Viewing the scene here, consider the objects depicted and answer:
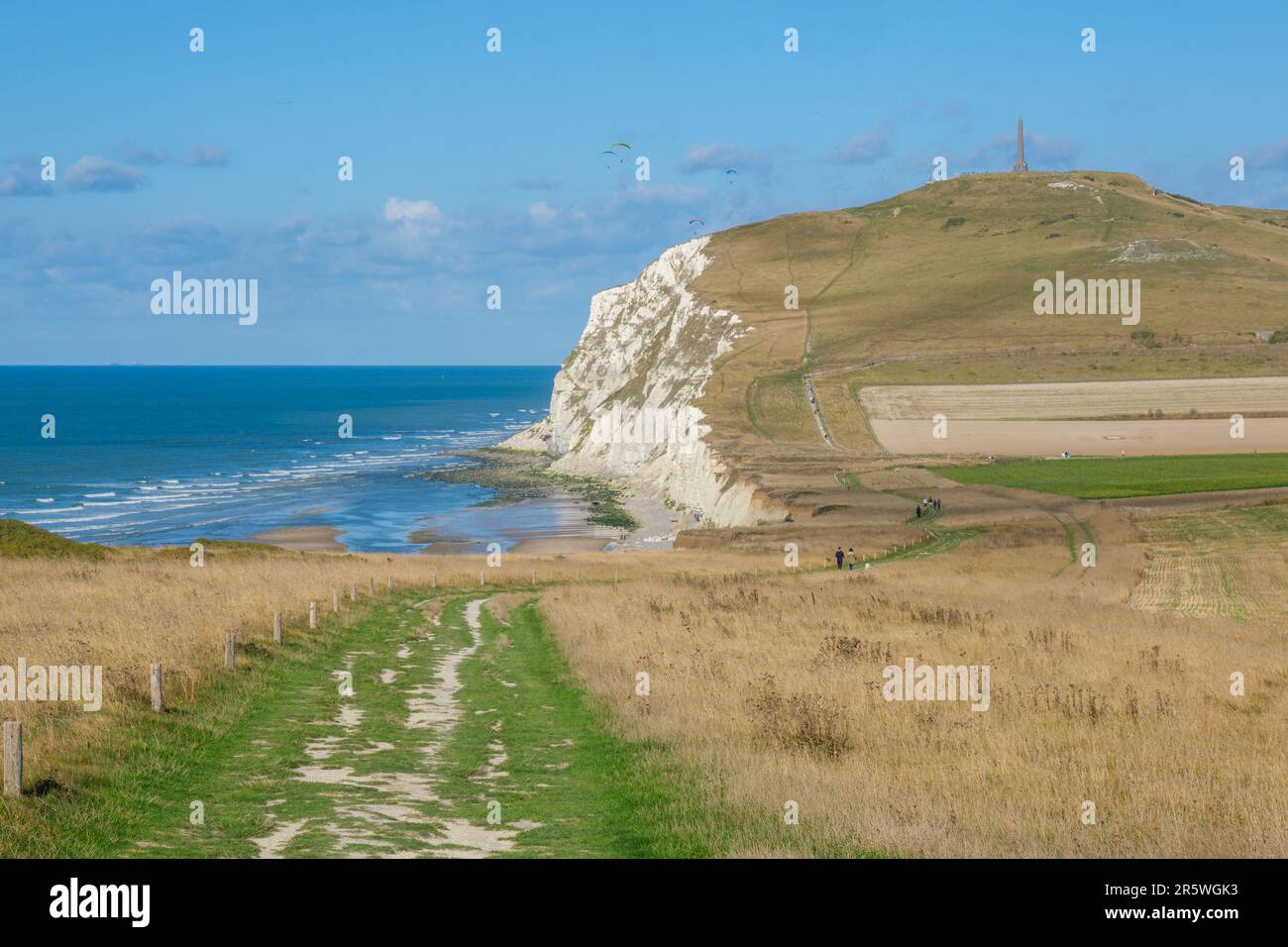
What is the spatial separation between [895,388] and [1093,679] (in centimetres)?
10749

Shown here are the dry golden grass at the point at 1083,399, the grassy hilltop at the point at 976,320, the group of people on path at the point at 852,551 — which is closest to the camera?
the group of people on path at the point at 852,551

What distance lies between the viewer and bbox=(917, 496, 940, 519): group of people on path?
69.2 m

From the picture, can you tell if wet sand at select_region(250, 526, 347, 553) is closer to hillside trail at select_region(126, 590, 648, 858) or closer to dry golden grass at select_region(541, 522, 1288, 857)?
dry golden grass at select_region(541, 522, 1288, 857)

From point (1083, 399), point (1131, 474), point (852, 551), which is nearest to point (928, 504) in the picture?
point (852, 551)

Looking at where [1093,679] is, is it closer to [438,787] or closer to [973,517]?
[438,787]

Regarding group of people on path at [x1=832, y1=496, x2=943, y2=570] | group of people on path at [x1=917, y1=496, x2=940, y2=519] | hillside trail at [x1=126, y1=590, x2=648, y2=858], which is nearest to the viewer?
hillside trail at [x1=126, y1=590, x2=648, y2=858]

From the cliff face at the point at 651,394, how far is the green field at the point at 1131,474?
57.6 feet

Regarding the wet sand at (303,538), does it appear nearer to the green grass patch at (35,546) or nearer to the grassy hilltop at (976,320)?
the green grass patch at (35,546)

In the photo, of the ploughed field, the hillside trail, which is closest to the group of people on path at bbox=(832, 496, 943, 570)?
the ploughed field

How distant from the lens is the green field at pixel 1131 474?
234 ft

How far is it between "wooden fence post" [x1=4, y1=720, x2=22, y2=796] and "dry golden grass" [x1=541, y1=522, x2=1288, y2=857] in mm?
7194

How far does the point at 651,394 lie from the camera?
495 feet

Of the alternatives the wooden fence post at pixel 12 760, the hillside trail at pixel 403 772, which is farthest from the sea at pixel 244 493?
the wooden fence post at pixel 12 760
